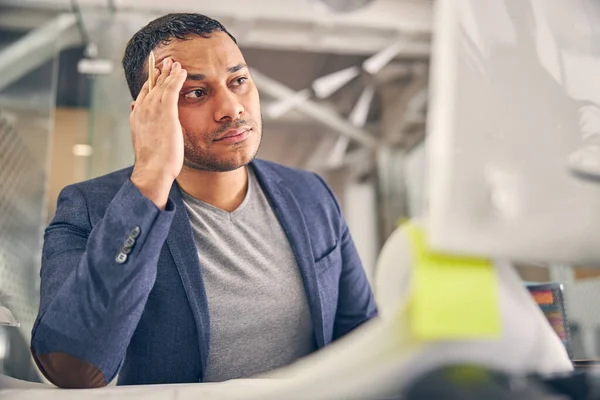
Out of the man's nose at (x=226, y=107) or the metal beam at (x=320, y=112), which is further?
the metal beam at (x=320, y=112)

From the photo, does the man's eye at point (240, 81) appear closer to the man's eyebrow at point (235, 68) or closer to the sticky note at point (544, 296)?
the man's eyebrow at point (235, 68)

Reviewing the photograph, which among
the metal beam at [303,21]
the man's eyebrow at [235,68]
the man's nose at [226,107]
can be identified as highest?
the metal beam at [303,21]

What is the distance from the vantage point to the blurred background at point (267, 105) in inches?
72.9

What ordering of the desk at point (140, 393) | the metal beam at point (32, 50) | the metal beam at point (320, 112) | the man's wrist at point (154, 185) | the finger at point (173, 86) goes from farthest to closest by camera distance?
the metal beam at point (320, 112) → the metal beam at point (32, 50) → the finger at point (173, 86) → the man's wrist at point (154, 185) → the desk at point (140, 393)

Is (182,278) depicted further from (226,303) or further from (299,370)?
(299,370)

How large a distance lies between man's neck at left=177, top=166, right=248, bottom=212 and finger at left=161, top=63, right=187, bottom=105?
0.86ft

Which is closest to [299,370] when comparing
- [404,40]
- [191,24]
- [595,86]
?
[595,86]

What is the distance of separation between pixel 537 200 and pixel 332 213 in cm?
72

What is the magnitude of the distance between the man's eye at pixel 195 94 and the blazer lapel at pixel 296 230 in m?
0.21

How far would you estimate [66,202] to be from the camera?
34.5 inches

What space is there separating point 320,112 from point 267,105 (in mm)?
412

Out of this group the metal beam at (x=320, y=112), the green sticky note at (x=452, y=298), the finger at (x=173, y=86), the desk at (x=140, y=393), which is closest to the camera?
the green sticky note at (x=452, y=298)

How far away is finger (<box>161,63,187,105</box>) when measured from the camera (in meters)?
0.75

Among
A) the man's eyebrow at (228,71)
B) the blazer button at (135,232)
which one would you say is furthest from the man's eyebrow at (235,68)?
the blazer button at (135,232)
